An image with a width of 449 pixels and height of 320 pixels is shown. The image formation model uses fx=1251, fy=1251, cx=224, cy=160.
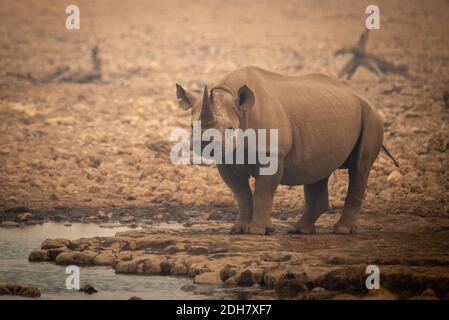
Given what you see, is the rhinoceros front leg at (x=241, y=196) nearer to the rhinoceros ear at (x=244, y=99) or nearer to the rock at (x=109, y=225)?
the rhinoceros ear at (x=244, y=99)

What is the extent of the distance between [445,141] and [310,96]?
15.1 ft

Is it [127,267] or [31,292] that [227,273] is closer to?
[127,267]

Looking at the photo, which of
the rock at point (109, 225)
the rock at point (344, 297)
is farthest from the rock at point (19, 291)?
the rock at point (109, 225)

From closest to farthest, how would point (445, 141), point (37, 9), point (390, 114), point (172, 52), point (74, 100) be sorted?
point (445, 141) < point (390, 114) < point (74, 100) < point (172, 52) < point (37, 9)

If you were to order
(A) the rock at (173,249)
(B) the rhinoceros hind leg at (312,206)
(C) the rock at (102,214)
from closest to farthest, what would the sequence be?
(A) the rock at (173,249), (B) the rhinoceros hind leg at (312,206), (C) the rock at (102,214)

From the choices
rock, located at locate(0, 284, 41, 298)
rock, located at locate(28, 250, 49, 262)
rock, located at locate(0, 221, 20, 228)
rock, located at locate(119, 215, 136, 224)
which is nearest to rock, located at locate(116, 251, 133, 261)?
rock, located at locate(28, 250, 49, 262)

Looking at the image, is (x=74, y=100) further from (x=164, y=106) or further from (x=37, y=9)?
(x=37, y=9)

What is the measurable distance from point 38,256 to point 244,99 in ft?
8.28

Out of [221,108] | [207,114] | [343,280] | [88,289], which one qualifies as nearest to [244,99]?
[221,108]

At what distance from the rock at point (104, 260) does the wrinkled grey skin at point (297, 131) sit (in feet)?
5.09

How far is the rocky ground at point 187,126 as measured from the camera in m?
11.5

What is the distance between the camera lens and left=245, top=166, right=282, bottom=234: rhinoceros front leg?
41.0 feet
